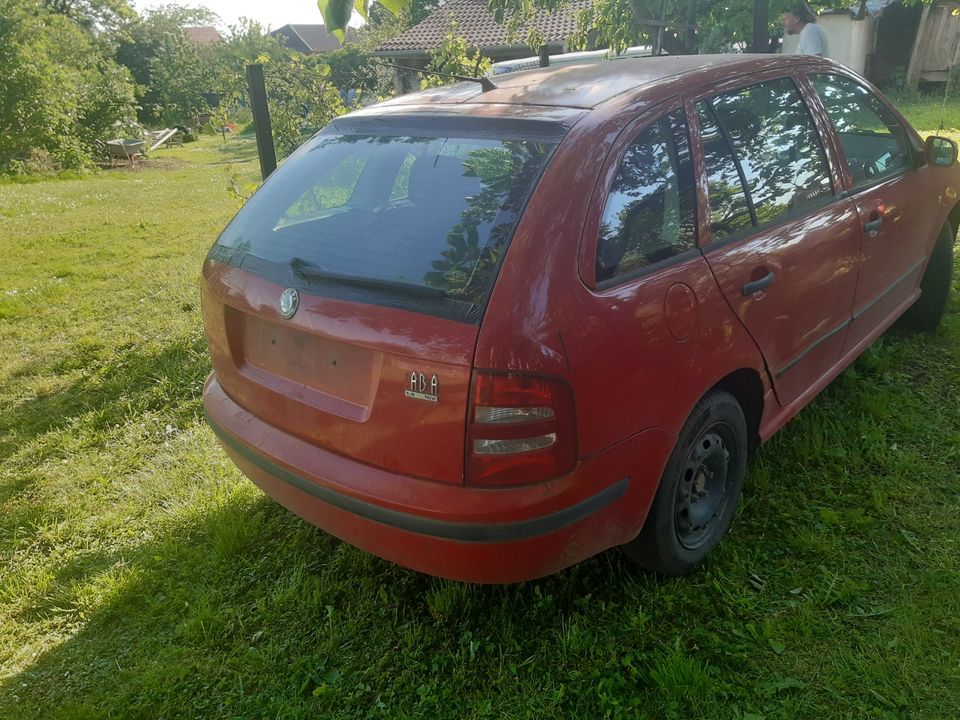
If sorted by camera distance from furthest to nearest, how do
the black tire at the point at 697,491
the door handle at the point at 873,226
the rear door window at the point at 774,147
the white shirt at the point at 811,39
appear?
the white shirt at the point at 811,39 < the door handle at the point at 873,226 < the rear door window at the point at 774,147 < the black tire at the point at 697,491

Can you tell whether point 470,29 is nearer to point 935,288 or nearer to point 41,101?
point 41,101

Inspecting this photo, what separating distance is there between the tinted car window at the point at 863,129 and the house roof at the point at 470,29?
57.7 ft

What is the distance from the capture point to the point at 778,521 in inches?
119

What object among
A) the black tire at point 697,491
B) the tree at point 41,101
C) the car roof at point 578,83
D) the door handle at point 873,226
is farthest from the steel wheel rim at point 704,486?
the tree at point 41,101

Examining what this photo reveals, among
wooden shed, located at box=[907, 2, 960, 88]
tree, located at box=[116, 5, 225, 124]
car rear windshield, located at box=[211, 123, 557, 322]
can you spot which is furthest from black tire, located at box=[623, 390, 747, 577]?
tree, located at box=[116, 5, 225, 124]

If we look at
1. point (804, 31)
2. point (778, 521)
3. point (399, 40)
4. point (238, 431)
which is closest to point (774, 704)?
point (778, 521)

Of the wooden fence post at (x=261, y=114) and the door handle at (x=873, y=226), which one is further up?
the wooden fence post at (x=261, y=114)

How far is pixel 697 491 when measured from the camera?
2727 mm

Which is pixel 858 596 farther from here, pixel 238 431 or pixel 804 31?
pixel 804 31

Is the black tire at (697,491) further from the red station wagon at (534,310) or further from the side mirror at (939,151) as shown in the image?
the side mirror at (939,151)

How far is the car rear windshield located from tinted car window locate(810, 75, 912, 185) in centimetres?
187

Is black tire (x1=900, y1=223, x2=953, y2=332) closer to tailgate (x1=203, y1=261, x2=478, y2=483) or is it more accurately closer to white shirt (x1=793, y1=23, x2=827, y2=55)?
tailgate (x1=203, y1=261, x2=478, y2=483)

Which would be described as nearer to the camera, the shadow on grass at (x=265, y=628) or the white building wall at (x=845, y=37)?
the shadow on grass at (x=265, y=628)

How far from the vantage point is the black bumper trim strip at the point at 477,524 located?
2076 millimetres
